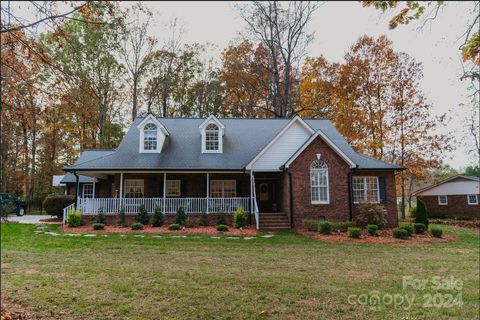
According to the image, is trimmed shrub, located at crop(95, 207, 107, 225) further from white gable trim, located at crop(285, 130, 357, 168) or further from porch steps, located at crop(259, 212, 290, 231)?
white gable trim, located at crop(285, 130, 357, 168)

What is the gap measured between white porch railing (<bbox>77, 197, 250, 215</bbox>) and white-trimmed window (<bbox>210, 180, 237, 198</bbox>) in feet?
4.48

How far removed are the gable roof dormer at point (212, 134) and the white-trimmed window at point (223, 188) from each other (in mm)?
1809

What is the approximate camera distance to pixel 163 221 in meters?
16.3

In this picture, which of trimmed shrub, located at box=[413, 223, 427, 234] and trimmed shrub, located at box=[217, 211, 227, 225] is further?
trimmed shrub, located at box=[217, 211, 227, 225]

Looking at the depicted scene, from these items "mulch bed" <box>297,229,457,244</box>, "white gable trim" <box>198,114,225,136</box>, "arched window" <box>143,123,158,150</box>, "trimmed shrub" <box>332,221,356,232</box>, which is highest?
"white gable trim" <box>198,114,225,136</box>

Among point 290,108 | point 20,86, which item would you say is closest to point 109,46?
point 290,108

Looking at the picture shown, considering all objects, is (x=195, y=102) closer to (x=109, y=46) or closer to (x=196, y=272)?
(x=109, y=46)

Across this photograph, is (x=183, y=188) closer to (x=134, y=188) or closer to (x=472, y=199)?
(x=134, y=188)

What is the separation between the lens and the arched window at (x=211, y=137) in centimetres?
1923

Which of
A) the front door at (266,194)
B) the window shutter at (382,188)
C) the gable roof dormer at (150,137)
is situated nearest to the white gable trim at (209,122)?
the gable roof dormer at (150,137)

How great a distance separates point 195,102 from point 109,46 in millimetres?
10342

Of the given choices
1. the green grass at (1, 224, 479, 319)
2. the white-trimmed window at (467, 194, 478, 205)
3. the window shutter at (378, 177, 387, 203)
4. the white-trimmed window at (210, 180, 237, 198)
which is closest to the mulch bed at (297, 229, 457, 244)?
the green grass at (1, 224, 479, 319)

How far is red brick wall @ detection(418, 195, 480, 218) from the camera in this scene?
27.4 m

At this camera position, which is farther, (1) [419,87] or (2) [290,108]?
(2) [290,108]
